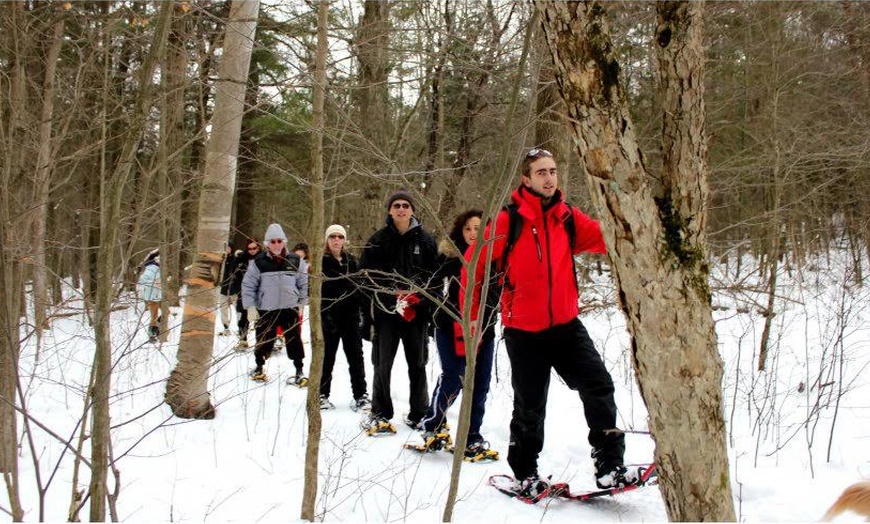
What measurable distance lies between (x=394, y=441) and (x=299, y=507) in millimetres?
1220

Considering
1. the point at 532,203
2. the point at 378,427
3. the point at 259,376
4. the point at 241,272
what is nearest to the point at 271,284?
the point at 259,376

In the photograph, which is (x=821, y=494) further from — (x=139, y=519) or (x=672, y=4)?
(x=139, y=519)

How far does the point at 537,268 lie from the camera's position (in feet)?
10.8

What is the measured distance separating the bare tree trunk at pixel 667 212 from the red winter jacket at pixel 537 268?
4.74ft

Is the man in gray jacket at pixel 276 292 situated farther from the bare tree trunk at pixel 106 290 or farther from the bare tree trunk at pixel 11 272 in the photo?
the bare tree trunk at pixel 106 290

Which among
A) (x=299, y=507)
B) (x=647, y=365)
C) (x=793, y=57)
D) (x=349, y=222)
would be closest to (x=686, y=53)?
(x=647, y=365)

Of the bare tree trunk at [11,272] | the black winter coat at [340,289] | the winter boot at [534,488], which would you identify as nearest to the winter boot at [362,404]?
the black winter coat at [340,289]

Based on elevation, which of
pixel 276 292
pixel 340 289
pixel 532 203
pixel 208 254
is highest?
pixel 532 203

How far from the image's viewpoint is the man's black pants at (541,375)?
326 cm

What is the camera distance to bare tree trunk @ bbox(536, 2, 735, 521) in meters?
1.72

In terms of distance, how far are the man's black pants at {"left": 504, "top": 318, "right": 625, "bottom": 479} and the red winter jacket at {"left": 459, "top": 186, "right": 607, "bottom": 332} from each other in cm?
9

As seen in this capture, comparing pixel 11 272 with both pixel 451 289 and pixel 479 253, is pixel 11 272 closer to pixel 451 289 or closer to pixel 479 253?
pixel 479 253

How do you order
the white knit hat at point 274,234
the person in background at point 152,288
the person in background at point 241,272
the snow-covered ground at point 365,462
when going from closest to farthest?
1. the person in background at point 152,288
2. the snow-covered ground at point 365,462
3. the white knit hat at point 274,234
4. the person in background at point 241,272

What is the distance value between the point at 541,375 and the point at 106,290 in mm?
2278
